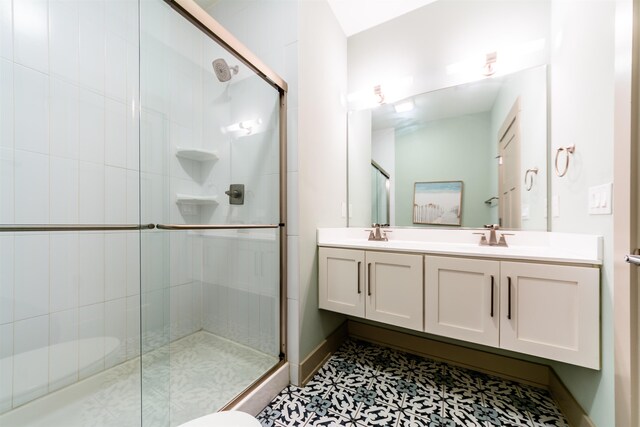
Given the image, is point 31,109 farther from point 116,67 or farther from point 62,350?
point 62,350

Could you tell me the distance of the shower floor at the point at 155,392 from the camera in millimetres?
1023

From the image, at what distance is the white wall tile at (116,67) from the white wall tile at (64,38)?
13cm

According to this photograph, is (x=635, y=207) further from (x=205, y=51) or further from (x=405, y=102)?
(x=205, y=51)

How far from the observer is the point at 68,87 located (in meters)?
1.25

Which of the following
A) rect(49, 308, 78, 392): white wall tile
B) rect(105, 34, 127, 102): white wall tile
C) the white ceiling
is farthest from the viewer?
the white ceiling

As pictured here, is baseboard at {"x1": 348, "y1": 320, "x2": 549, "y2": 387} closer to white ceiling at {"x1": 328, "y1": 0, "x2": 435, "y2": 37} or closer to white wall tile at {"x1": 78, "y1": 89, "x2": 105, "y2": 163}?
white wall tile at {"x1": 78, "y1": 89, "x2": 105, "y2": 163}

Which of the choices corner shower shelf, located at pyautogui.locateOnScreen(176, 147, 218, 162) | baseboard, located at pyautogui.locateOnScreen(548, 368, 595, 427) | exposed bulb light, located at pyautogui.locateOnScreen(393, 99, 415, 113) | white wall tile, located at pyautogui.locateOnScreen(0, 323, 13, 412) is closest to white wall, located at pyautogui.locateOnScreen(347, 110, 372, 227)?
exposed bulb light, located at pyautogui.locateOnScreen(393, 99, 415, 113)

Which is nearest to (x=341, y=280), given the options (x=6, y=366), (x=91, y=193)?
(x=91, y=193)

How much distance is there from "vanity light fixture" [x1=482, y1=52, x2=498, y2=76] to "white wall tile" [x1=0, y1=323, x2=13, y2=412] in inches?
120

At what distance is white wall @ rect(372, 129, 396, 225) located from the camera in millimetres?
2000

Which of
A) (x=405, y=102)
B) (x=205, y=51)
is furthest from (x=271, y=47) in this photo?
(x=405, y=102)

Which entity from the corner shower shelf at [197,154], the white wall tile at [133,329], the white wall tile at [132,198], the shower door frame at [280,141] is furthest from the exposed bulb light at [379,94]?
the white wall tile at [133,329]

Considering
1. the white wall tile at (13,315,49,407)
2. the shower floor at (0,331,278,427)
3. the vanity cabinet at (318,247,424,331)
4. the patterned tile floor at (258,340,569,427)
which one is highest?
Result: the vanity cabinet at (318,247,424,331)

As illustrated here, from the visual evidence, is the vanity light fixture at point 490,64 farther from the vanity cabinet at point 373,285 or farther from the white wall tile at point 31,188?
the white wall tile at point 31,188
